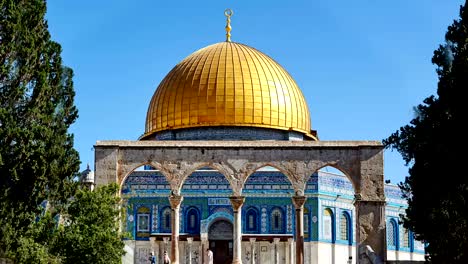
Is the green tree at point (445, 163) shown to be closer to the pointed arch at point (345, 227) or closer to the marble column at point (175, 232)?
the marble column at point (175, 232)

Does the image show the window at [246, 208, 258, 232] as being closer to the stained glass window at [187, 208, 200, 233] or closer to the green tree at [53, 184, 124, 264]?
the stained glass window at [187, 208, 200, 233]

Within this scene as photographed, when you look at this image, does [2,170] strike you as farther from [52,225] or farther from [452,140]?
[452,140]

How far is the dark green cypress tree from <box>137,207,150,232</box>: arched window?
11.5m

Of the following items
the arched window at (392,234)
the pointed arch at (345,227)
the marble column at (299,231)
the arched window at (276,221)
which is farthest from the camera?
the arched window at (392,234)

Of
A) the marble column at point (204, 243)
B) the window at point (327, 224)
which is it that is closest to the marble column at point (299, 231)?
the marble column at point (204, 243)

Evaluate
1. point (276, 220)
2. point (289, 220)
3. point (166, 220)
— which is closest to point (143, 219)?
point (166, 220)

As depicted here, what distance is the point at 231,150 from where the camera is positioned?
21719 millimetres

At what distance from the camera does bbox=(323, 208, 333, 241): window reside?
96.3 ft

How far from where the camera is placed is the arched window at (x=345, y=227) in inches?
1176

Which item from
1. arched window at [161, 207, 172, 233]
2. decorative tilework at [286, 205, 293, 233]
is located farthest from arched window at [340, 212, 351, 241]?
arched window at [161, 207, 172, 233]

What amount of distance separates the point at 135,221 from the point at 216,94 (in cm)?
510

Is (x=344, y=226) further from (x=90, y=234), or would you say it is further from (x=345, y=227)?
(x=90, y=234)

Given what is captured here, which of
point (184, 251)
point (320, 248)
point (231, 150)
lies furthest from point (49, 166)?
point (320, 248)

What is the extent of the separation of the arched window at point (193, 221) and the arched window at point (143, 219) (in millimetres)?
1394
